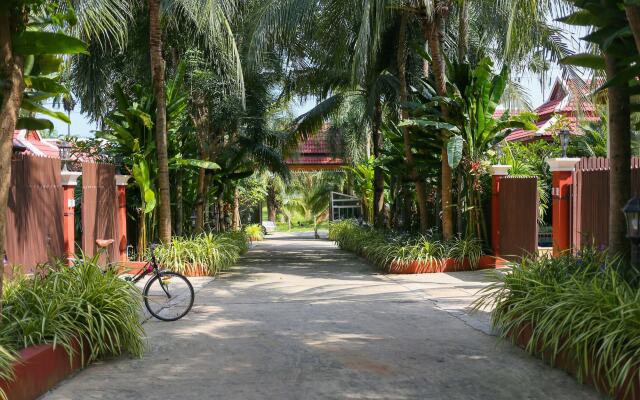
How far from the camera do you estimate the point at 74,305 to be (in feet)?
20.3

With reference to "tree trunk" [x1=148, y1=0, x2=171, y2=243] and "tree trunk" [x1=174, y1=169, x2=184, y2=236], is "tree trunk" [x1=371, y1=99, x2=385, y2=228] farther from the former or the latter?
"tree trunk" [x1=148, y1=0, x2=171, y2=243]

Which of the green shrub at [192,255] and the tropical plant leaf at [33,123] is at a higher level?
the tropical plant leaf at [33,123]

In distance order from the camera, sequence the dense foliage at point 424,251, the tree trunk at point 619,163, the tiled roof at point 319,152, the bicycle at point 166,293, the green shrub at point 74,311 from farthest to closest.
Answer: the tiled roof at point 319,152 → the dense foliage at point 424,251 → the bicycle at point 166,293 → the tree trunk at point 619,163 → the green shrub at point 74,311

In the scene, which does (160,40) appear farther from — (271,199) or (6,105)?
(271,199)

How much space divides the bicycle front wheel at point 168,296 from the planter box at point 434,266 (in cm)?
604

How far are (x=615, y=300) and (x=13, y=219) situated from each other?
24.0ft

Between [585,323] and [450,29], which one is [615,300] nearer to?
[585,323]

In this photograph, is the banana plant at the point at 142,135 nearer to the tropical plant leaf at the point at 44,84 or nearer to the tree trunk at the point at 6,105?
the tropical plant leaf at the point at 44,84

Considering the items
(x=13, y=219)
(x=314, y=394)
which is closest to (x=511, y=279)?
(x=314, y=394)

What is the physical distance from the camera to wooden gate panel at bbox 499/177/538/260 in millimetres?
13586

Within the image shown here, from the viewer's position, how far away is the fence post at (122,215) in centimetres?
Answer: 1482

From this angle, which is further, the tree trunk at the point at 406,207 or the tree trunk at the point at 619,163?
the tree trunk at the point at 406,207

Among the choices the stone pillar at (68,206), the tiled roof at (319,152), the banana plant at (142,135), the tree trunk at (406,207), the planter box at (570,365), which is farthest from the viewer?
the tiled roof at (319,152)

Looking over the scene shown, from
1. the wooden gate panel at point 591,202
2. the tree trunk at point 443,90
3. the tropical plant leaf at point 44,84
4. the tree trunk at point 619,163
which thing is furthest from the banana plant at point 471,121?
the tropical plant leaf at point 44,84
